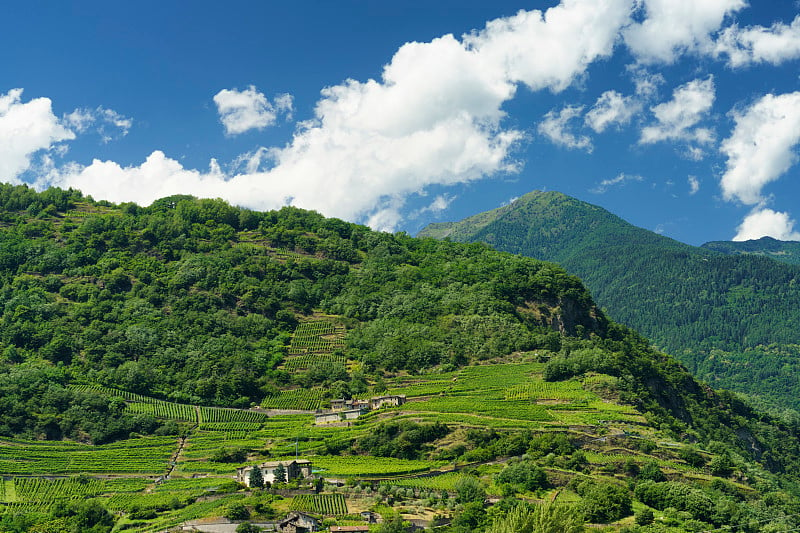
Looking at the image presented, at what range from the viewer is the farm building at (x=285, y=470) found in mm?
67375

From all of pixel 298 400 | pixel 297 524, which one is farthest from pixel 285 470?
pixel 298 400

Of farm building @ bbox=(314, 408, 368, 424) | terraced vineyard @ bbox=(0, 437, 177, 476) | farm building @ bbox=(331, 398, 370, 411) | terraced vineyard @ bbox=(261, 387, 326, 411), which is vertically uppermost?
terraced vineyard @ bbox=(261, 387, 326, 411)

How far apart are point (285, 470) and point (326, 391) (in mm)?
30441

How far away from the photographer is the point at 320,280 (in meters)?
130

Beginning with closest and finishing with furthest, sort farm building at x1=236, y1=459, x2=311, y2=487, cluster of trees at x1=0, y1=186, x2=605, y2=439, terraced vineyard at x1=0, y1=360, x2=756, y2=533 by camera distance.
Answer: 1. terraced vineyard at x1=0, y1=360, x2=756, y2=533
2. farm building at x1=236, y1=459, x2=311, y2=487
3. cluster of trees at x1=0, y1=186, x2=605, y2=439

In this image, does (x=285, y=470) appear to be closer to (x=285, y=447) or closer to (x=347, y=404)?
(x=285, y=447)

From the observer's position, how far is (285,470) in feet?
221

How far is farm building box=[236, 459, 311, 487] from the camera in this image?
67.4 m

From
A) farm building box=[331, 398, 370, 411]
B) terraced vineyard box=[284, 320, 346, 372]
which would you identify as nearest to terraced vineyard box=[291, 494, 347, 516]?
farm building box=[331, 398, 370, 411]

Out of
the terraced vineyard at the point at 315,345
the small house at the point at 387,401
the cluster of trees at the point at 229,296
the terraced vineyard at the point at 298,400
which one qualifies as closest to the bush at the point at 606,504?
the small house at the point at 387,401

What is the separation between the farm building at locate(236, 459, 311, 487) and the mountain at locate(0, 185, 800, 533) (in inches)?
10.9

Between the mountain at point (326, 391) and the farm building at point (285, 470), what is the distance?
28 centimetres

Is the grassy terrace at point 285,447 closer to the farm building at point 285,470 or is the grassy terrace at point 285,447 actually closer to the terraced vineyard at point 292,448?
the terraced vineyard at point 292,448

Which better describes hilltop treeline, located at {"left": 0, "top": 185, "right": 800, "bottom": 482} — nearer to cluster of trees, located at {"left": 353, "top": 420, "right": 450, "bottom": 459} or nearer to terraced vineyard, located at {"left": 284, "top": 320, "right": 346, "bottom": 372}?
terraced vineyard, located at {"left": 284, "top": 320, "right": 346, "bottom": 372}
